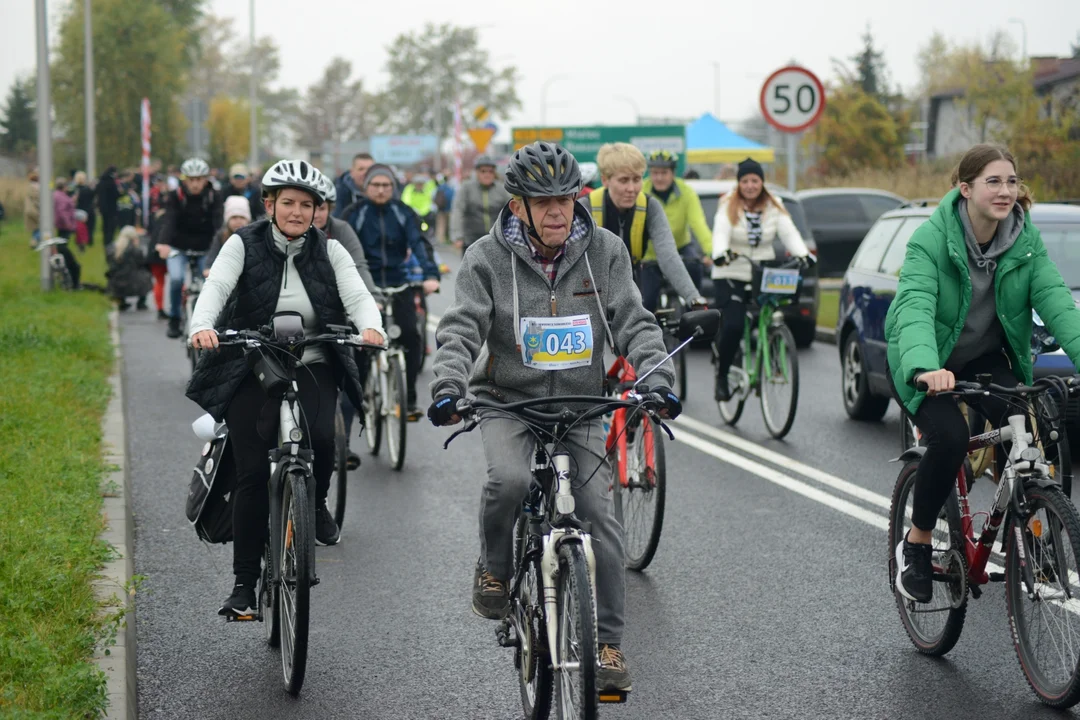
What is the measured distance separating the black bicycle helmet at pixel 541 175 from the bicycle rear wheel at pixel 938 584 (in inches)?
71.1

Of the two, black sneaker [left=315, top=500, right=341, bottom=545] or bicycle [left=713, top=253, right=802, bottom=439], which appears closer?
black sneaker [left=315, top=500, right=341, bottom=545]

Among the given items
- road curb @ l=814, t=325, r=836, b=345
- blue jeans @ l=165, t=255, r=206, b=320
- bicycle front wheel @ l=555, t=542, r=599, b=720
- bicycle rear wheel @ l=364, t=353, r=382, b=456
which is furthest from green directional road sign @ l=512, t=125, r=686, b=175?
bicycle front wheel @ l=555, t=542, r=599, b=720

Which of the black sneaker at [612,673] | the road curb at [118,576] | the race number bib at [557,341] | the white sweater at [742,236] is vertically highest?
the white sweater at [742,236]

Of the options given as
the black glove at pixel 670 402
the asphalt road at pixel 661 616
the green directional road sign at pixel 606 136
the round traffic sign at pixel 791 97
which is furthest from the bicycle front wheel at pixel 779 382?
the green directional road sign at pixel 606 136

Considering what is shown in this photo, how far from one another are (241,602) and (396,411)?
14.2ft

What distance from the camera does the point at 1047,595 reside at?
506 cm

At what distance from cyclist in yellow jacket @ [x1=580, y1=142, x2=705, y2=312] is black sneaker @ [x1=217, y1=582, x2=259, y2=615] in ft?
10.4

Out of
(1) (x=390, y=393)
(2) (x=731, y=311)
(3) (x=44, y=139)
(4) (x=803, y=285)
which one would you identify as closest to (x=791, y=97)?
(4) (x=803, y=285)

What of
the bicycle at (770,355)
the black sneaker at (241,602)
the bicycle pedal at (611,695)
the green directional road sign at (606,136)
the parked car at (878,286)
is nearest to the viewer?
the bicycle pedal at (611,695)

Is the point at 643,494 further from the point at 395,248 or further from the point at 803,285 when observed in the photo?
the point at 803,285

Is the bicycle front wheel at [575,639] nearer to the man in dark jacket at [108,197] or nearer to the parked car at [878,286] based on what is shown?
the parked car at [878,286]

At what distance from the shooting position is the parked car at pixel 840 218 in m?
22.2

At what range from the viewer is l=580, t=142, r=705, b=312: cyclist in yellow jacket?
8.44 meters

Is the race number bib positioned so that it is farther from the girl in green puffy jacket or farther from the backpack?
the backpack
